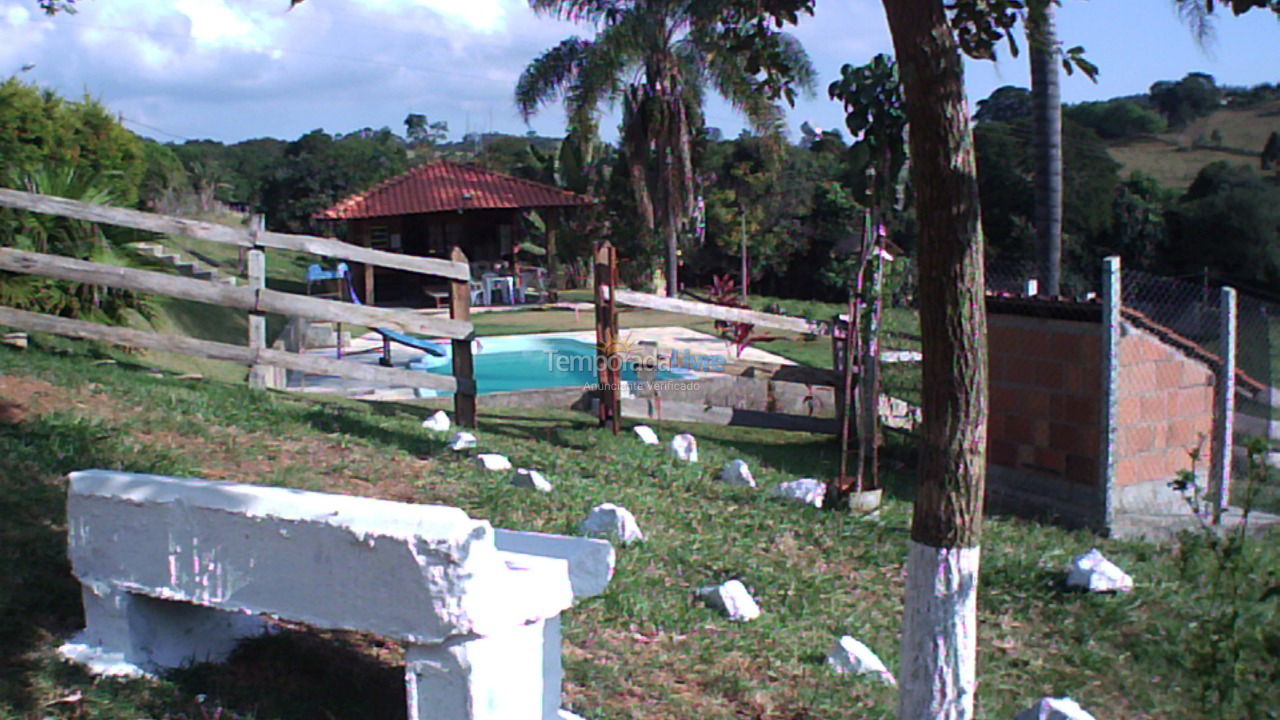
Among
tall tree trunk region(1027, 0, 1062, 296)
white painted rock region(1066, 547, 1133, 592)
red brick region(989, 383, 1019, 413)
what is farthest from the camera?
tall tree trunk region(1027, 0, 1062, 296)

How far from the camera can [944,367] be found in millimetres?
3473

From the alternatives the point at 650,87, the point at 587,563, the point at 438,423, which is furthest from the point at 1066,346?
the point at 650,87

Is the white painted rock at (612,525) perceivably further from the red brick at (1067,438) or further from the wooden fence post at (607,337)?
the red brick at (1067,438)

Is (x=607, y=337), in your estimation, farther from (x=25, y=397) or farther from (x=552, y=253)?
(x=552, y=253)

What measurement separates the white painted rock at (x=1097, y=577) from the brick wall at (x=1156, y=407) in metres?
2.06

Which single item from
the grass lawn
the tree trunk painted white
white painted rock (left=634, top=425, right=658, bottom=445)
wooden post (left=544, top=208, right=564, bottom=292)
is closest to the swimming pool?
white painted rock (left=634, top=425, right=658, bottom=445)

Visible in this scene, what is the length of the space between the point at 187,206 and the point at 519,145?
24.4 meters

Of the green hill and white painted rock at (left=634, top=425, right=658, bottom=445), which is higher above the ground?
the green hill

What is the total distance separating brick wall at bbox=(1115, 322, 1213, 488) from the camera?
7652 mm

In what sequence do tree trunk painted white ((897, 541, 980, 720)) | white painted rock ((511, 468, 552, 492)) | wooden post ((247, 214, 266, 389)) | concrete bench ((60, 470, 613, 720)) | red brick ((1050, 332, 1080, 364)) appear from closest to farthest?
concrete bench ((60, 470, 613, 720)) → tree trunk painted white ((897, 541, 980, 720)) → white painted rock ((511, 468, 552, 492)) → red brick ((1050, 332, 1080, 364)) → wooden post ((247, 214, 266, 389))

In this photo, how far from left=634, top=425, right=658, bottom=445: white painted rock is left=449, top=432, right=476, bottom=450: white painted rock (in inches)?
68.8

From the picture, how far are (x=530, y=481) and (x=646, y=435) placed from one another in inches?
97.6

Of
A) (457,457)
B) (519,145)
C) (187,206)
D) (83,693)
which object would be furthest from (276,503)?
(519,145)

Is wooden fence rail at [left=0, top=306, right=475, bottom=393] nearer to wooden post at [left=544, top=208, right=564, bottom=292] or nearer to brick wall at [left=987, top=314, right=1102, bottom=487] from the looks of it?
brick wall at [left=987, top=314, right=1102, bottom=487]
